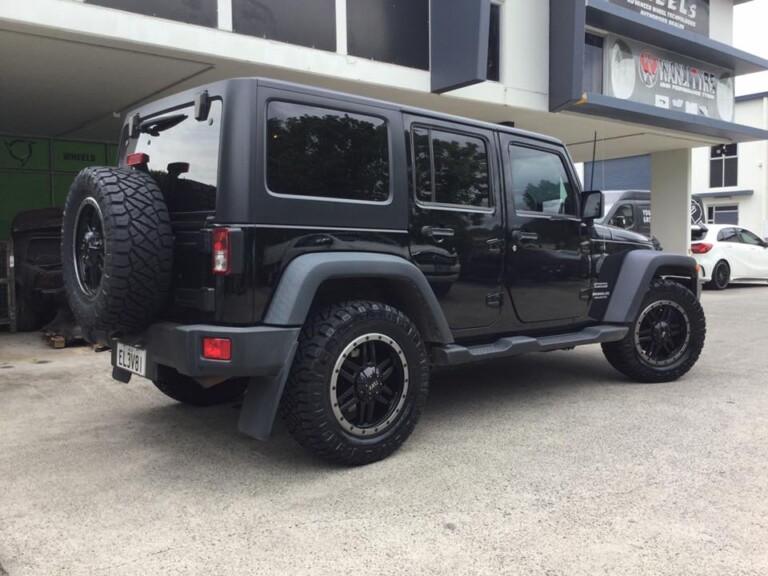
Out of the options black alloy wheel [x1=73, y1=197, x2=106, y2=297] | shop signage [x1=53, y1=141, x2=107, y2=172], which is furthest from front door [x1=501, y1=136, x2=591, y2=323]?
shop signage [x1=53, y1=141, x2=107, y2=172]

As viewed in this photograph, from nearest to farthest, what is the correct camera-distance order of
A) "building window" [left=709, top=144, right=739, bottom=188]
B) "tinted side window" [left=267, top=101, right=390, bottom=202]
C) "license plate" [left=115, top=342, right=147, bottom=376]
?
1. "tinted side window" [left=267, top=101, right=390, bottom=202]
2. "license plate" [left=115, top=342, right=147, bottom=376]
3. "building window" [left=709, top=144, right=739, bottom=188]

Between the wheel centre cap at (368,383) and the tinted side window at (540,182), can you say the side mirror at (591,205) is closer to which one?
the tinted side window at (540,182)

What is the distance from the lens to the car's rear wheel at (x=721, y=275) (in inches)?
604

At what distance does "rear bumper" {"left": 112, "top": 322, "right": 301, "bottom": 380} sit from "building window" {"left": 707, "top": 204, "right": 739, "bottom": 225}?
30.2 m

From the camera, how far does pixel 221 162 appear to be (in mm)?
3348

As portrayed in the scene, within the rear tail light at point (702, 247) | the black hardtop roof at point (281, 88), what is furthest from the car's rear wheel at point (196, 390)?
the rear tail light at point (702, 247)

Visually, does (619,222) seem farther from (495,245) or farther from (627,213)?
(495,245)

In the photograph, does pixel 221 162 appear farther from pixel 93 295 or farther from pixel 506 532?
pixel 506 532

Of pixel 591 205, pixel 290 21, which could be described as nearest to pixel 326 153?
pixel 591 205

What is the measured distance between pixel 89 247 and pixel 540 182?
10.5 ft

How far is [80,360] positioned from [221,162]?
4.54 m

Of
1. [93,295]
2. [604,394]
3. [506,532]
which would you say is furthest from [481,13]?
[506,532]

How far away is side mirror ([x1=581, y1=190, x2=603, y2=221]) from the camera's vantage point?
5062 millimetres

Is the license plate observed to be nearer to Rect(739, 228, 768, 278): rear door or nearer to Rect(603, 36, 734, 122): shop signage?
Rect(603, 36, 734, 122): shop signage
